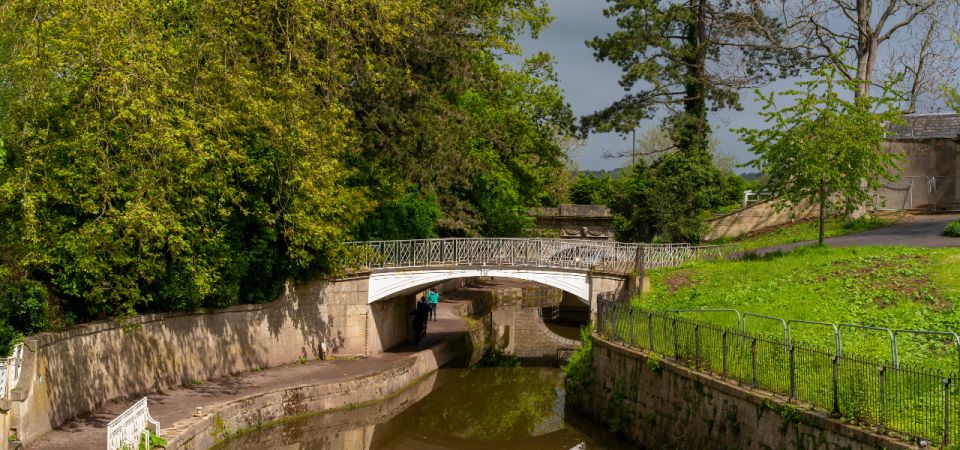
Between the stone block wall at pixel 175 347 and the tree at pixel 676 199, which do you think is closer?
the stone block wall at pixel 175 347

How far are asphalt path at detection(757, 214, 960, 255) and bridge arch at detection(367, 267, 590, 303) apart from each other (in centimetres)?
689

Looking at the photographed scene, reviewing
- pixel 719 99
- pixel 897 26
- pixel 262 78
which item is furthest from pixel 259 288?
pixel 897 26

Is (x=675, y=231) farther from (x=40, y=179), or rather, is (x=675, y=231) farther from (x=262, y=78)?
(x=40, y=179)

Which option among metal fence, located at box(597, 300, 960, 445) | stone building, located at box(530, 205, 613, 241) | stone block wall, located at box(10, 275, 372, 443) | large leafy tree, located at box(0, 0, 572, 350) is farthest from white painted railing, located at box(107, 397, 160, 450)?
stone building, located at box(530, 205, 613, 241)

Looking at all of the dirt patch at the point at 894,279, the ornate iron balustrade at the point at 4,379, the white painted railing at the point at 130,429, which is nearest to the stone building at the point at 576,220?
the dirt patch at the point at 894,279

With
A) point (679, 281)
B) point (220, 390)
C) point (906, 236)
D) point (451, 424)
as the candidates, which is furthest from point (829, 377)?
point (906, 236)

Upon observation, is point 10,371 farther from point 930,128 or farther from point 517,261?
point 930,128

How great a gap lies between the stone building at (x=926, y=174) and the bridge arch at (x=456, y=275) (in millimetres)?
16018

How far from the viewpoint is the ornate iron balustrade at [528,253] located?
30.5 meters

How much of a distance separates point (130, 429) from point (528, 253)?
17.9 metres

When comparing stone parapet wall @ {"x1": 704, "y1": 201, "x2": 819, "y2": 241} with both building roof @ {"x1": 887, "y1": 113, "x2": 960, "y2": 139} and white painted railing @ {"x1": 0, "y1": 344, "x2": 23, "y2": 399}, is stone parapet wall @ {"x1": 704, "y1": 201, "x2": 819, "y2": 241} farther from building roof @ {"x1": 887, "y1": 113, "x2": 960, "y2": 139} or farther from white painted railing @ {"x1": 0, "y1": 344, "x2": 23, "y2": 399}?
white painted railing @ {"x1": 0, "y1": 344, "x2": 23, "y2": 399}

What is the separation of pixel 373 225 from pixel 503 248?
5530 millimetres

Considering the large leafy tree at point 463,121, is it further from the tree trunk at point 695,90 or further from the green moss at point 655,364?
the green moss at point 655,364

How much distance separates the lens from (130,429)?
15.3 metres
